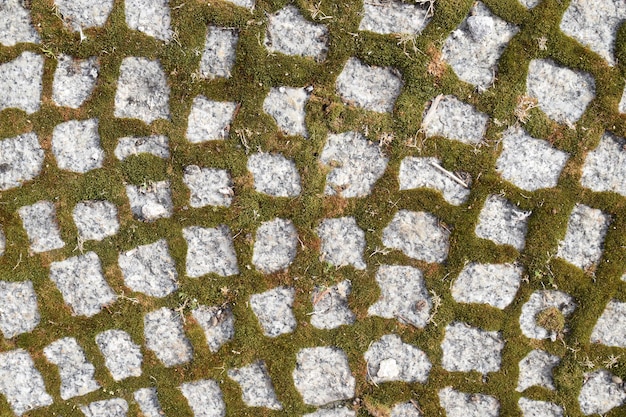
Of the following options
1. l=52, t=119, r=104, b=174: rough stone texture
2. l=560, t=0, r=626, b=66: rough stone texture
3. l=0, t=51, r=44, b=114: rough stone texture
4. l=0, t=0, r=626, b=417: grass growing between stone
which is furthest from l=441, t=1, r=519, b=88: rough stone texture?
l=0, t=51, r=44, b=114: rough stone texture

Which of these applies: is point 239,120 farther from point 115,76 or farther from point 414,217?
point 414,217

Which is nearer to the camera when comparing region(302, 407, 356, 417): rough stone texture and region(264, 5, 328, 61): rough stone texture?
region(264, 5, 328, 61): rough stone texture

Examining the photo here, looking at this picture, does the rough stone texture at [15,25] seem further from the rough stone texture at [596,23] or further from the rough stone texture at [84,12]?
the rough stone texture at [596,23]

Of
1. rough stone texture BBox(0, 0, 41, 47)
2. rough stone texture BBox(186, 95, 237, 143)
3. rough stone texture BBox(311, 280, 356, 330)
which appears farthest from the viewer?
rough stone texture BBox(311, 280, 356, 330)

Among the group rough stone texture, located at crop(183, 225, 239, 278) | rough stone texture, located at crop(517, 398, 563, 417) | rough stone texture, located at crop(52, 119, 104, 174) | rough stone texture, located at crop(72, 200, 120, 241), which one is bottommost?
rough stone texture, located at crop(517, 398, 563, 417)

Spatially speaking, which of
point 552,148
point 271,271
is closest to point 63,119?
point 271,271

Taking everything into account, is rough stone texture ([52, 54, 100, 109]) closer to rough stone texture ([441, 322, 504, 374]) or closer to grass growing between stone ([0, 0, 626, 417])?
grass growing between stone ([0, 0, 626, 417])
